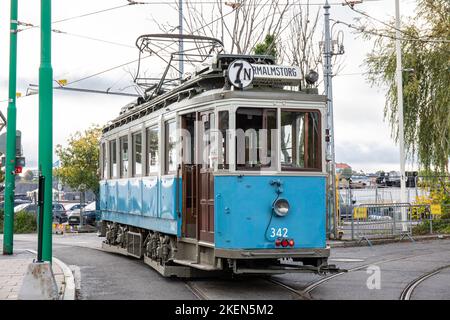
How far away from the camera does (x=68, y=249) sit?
70.5 ft

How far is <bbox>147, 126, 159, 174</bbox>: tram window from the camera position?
14234mm

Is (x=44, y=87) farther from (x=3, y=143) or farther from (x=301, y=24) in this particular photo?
(x=301, y=24)

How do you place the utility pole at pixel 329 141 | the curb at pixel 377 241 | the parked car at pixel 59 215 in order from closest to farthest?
1. the curb at pixel 377 241
2. the utility pole at pixel 329 141
3. the parked car at pixel 59 215

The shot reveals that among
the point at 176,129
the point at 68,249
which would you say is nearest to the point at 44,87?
the point at 176,129

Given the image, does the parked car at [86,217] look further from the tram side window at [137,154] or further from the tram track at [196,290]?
the tram track at [196,290]

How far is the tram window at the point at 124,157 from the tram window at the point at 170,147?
3.61m

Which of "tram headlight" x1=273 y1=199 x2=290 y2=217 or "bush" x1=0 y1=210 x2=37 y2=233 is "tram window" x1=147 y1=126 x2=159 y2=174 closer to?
"tram headlight" x1=273 y1=199 x2=290 y2=217

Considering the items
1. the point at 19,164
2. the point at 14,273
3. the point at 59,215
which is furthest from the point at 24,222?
the point at 14,273

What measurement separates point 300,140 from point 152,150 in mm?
3886

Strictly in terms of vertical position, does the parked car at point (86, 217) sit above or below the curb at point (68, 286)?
above

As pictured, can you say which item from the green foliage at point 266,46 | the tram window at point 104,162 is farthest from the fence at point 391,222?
the tram window at point 104,162

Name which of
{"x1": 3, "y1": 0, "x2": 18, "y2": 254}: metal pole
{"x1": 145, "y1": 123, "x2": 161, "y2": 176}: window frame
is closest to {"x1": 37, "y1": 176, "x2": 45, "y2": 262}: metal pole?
{"x1": 145, "y1": 123, "x2": 161, "y2": 176}: window frame

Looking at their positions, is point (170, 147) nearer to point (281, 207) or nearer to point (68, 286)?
point (281, 207)

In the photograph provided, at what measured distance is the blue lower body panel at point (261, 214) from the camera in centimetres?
1121
